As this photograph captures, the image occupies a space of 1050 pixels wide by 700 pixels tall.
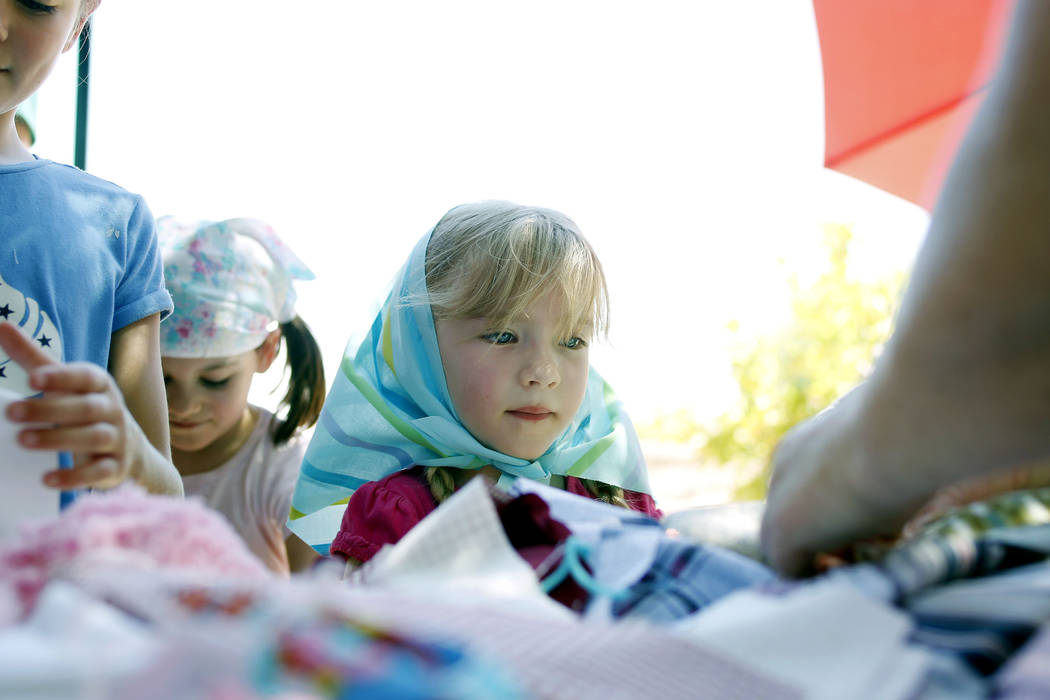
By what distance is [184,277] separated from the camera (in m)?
2.35

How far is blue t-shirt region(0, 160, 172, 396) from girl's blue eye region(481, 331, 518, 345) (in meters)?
0.53

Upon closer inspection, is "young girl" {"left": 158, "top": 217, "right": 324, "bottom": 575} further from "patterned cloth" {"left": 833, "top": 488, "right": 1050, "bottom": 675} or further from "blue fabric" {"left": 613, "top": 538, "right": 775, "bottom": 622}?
"patterned cloth" {"left": 833, "top": 488, "right": 1050, "bottom": 675}

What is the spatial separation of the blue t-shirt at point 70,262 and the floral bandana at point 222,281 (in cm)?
92

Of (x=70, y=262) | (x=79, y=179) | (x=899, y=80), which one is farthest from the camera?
(x=899, y=80)

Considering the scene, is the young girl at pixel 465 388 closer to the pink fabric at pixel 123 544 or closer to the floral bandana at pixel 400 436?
the floral bandana at pixel 400 436

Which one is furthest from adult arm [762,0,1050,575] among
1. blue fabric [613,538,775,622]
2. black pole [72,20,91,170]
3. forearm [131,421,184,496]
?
black pole [72,20,91,170]

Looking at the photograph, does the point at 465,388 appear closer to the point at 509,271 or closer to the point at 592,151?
the point at 509,271

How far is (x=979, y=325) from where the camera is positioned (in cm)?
50

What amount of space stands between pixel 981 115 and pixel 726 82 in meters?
9.90

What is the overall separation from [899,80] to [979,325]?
170 cm

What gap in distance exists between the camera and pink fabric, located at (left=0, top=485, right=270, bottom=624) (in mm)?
514

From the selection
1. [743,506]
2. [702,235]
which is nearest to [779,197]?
[702,235]

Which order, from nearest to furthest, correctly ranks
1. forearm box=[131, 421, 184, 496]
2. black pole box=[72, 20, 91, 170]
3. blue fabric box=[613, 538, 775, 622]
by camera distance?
blue fabric box=[613, 538, 775, 622]
forearm box=[131, 421, 184, 496]
black pole box=[72, 20, 91, 170]

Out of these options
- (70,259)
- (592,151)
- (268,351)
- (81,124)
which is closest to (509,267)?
(70,259)
